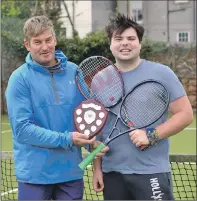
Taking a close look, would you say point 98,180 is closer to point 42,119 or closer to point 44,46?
point 42,119

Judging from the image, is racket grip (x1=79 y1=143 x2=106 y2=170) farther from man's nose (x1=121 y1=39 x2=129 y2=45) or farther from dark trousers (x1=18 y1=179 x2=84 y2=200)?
man's nose (x1=121 y1=39 x2=129 y2=45)

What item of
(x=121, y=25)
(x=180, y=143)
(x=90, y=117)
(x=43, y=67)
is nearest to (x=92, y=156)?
(x=90, y=117)

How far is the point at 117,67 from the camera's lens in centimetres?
202

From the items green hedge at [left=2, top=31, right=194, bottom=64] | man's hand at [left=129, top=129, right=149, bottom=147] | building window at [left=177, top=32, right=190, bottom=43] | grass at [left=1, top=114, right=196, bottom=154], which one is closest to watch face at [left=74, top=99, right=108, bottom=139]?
man's hand at [left=129, top=129, right=149, bottom=147]

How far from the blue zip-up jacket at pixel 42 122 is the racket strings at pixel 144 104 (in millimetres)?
218

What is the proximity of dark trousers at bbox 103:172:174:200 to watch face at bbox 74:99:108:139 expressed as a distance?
21cm

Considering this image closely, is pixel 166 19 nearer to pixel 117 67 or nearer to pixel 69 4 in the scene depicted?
pixel 69 4

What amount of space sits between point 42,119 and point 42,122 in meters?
0.01

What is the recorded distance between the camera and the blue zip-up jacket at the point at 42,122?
192 centimetres

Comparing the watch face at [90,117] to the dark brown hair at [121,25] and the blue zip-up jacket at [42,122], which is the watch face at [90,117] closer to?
the blue zip-up jacket at [42,122]

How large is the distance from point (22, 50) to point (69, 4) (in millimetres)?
10935

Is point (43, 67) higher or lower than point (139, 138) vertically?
higher

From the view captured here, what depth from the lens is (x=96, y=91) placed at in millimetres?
2066

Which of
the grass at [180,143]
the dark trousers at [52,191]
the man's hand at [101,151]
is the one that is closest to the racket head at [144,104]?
the man's hand at [101,151]
